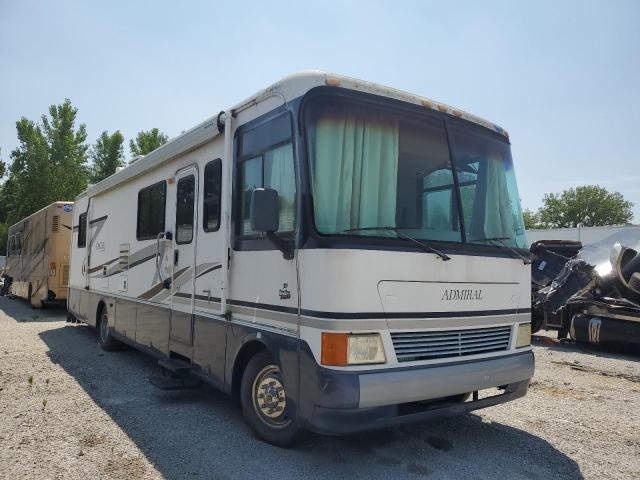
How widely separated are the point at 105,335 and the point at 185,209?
12.9 feet

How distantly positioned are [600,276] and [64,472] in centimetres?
933

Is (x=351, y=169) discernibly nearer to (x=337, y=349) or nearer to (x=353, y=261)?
(x=353, y=261)

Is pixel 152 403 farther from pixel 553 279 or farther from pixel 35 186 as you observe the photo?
pixel 35 186

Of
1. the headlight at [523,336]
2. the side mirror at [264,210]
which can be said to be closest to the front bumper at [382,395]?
the headlight at [523,336]

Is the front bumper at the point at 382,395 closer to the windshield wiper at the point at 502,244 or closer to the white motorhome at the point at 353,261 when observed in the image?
the white motorhome at the point at 353,261

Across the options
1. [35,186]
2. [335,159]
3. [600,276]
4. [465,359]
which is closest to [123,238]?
[335,159]

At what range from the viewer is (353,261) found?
3.51m

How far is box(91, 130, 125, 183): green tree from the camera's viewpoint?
120ft

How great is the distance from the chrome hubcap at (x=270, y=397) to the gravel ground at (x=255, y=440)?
240 millimetres

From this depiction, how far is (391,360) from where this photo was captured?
3.61 metres

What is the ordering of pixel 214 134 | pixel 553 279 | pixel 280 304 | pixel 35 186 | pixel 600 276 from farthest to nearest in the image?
1. pixel 35 186
2. pixel 553 279
3. pixel 600 276
4. pixel 214 134
5. pixel 280 304

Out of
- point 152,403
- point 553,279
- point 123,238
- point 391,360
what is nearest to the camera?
point 391,360

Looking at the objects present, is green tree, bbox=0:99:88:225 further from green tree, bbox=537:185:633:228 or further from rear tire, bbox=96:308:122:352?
green tree, bbox=537:185:633:228

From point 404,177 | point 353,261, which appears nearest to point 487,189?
point 404,177
